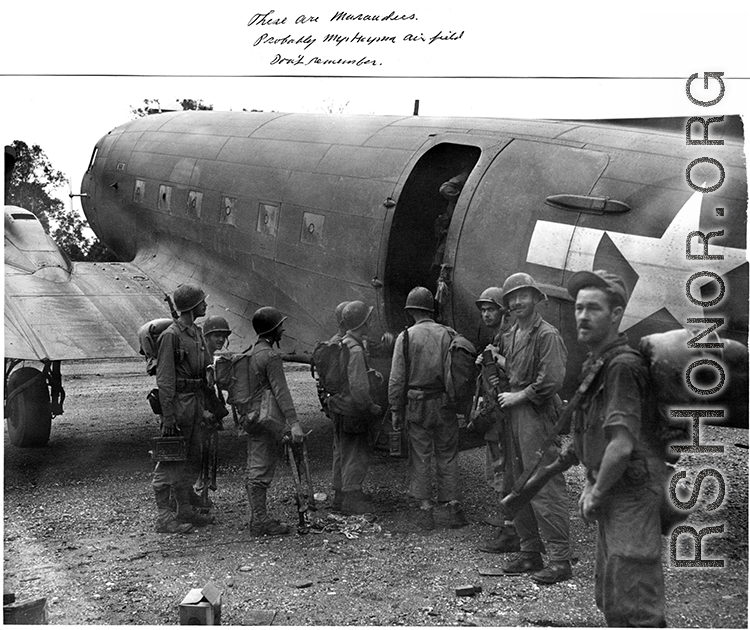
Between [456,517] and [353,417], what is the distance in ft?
4.17

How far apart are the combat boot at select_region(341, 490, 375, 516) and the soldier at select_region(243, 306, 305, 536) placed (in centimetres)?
71

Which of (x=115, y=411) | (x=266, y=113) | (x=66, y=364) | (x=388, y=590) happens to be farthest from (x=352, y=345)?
(x=66, y=364)

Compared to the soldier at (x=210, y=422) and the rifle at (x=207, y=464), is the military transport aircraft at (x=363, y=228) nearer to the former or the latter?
the soldier at (x=210, y=422)

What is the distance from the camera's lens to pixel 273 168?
9.16 m

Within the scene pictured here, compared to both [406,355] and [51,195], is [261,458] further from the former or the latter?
[51,195]

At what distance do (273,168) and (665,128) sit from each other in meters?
4.31

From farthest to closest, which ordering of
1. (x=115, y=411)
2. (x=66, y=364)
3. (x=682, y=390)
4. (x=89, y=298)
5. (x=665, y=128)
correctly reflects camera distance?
(x=66, y=364) < (x=115, y=411) < (x=89, y=298) < (x=665, y=128) < (x=682, y=390)

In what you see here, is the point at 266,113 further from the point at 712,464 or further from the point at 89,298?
the point at 712,464

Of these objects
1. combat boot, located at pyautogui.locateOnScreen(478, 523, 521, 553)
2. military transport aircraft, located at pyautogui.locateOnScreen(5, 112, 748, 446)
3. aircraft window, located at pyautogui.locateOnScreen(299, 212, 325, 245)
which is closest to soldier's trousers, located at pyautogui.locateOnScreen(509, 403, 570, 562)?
combat boot, located at pyautogui.locateOnScreen(478, 523, 521, 553)

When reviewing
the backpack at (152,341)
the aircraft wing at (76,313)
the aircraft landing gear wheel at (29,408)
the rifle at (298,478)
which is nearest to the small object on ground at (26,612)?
the rifle at (298,478)

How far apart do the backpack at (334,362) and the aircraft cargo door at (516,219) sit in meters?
1.07

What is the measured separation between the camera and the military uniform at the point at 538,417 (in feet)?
19.7

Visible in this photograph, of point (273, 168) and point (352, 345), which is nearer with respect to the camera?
point (352, 345)

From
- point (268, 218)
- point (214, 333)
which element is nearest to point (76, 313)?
point (268, 218)
